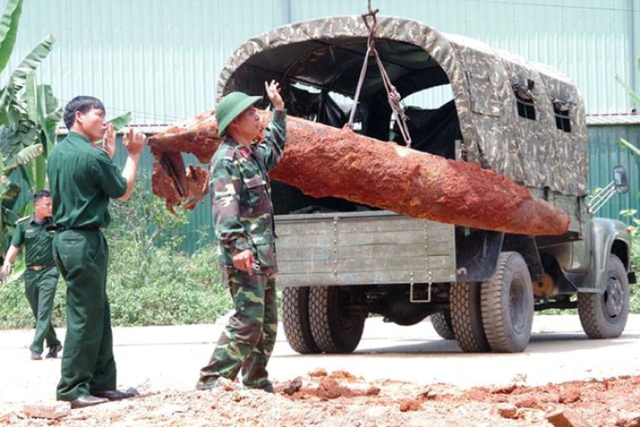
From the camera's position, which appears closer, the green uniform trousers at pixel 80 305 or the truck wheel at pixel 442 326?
the green uniform trousers at pixel 80 305

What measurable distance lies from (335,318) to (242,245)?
5.76 meters

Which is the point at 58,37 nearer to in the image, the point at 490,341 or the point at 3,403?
the point at 490,341

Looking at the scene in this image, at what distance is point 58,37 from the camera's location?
91.6 feet

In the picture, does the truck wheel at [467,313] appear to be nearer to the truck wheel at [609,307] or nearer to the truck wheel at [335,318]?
the truck wheel at [335,318]

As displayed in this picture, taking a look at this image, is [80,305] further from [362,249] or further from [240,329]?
[362,249]

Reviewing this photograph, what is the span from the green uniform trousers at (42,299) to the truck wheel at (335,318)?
2.63 m

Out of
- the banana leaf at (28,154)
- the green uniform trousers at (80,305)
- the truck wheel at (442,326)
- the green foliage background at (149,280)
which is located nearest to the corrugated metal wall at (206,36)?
the green foliage background at (149,280)

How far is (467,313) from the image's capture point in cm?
1201

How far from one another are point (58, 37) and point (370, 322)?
11835mm

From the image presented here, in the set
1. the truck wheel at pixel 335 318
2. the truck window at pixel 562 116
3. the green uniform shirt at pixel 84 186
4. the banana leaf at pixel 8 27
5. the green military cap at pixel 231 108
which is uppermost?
the banana leaf at pixel 8 27

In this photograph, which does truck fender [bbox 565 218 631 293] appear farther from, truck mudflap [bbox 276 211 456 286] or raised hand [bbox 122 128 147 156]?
raised hand [bbox 122 128 147 156]

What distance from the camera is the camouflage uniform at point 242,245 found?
24.1 feet

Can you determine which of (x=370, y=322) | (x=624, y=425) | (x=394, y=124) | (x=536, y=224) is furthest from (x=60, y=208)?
(x=370, y=322)

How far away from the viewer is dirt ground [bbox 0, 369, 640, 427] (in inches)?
245
